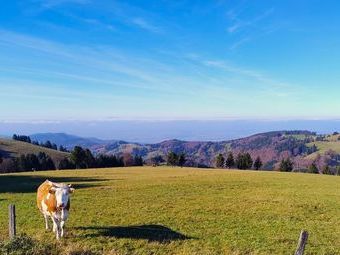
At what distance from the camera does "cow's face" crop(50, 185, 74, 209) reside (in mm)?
17500

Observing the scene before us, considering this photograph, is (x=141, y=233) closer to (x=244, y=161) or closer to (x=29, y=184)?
(x=29, y=184)

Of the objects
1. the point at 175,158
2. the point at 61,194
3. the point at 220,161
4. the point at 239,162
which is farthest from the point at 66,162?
the point at 61,194

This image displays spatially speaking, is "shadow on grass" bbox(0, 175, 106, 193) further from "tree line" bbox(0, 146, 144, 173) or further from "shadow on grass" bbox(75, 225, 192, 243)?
"tree line" bbox(0, 146, 144, 173)

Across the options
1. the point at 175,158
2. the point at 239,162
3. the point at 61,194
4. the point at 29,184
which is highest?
the point at 61,194

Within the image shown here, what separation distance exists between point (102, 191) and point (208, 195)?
1048 cm

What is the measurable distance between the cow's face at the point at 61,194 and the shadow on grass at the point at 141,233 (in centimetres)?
193

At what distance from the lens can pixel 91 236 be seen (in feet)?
59.4

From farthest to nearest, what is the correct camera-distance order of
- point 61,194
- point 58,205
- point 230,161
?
1. point 230,161
2. point 61,194
3. point 58,205

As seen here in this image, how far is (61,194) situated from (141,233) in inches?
174

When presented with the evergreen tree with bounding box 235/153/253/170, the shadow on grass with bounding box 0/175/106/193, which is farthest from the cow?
the evergreen tree with bounding box 235/153/253/170

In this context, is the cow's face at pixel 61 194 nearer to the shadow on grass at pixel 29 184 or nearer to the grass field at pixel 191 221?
the grass field at pixel 191 221

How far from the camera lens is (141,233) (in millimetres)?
19375

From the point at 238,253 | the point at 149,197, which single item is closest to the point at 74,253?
the point at 238,253

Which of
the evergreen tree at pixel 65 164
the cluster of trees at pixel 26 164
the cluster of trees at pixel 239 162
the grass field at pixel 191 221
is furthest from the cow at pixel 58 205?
the evergreen tree at pixel 65 164
